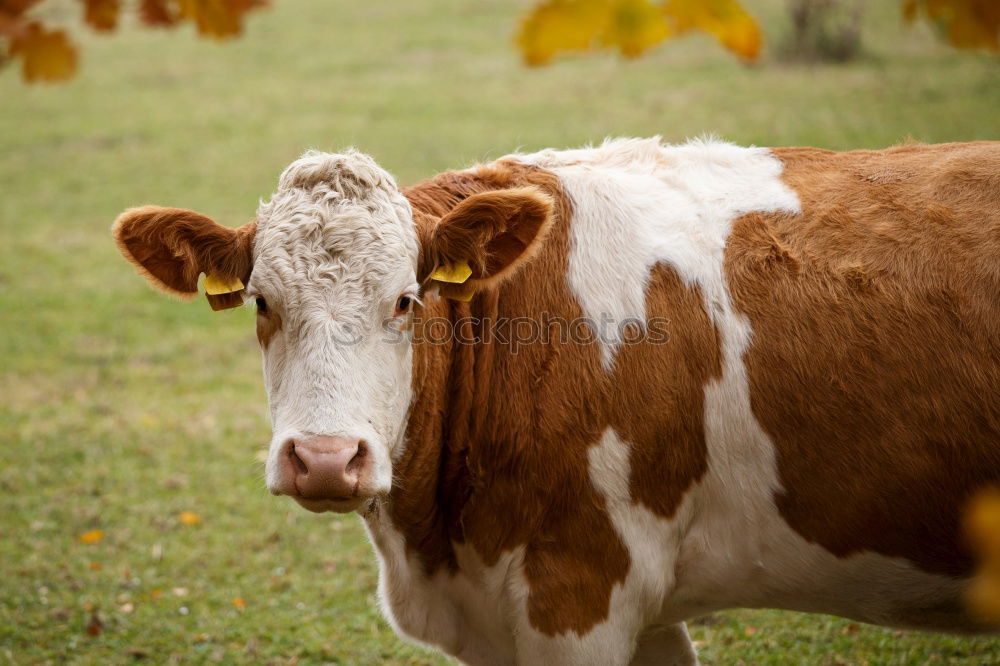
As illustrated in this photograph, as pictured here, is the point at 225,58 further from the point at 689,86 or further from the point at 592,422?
the point at 592,422

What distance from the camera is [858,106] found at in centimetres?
1448

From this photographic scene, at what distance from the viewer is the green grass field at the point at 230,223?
526 centimetres

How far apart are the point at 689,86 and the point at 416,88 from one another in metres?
4.88

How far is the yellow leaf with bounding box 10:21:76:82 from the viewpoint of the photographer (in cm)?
257

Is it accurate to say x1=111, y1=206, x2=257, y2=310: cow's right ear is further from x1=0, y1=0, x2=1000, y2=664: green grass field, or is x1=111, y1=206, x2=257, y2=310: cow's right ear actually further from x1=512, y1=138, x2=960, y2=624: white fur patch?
x1=0, y1=0, x2=1000, y2=664: green grass field

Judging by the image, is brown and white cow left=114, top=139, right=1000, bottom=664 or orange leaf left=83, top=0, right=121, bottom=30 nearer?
orange leaf left=83, top=0, right=121, bottom=30

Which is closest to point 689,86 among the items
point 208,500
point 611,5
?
point 208,500

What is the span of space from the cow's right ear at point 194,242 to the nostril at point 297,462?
762 millimetres

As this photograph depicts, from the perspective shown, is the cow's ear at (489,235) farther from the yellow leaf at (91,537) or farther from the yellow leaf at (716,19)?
the yellow leaf at (91,537)

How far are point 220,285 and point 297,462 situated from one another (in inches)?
33.5

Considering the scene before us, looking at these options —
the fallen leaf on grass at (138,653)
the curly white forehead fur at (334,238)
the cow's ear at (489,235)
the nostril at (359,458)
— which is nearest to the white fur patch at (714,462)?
the cow's ear at (489,235)

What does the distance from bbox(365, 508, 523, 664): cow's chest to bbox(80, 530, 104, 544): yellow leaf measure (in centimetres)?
315

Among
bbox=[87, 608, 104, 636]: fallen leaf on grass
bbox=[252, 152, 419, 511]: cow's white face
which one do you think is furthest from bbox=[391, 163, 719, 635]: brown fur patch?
bbox=[87, 608, 104, 636]: fallen leaf on grass

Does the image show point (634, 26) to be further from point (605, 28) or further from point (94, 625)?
point (94, 625)
